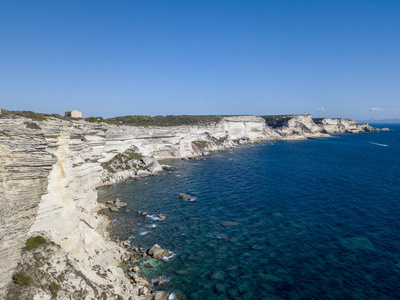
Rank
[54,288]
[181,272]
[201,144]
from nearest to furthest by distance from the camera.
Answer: [54,288]
[181,272]
[201,144]

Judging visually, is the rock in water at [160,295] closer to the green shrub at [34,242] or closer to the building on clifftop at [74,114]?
the green shrub at [34,242]

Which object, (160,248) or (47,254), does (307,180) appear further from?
(47,254)

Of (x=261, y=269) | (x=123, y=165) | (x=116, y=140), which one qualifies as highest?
(x=116, y=140)

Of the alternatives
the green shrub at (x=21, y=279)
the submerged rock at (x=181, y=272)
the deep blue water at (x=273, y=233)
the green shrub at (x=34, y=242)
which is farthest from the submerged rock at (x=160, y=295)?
the green shrub at (x=34, y=242)

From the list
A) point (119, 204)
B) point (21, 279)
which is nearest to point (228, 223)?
point (119, 204)

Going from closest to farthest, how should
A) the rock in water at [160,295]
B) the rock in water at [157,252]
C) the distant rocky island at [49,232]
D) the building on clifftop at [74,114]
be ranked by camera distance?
1. the distant rocky island at [49,232]
2. the rock in water at [160,295]
3. the rock in water at [157,252]
4. the building on clifftop at [74,114]

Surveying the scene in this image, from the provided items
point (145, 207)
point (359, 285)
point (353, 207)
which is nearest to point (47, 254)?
point (145, 207)

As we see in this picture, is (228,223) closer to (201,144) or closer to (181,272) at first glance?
(181,272)
